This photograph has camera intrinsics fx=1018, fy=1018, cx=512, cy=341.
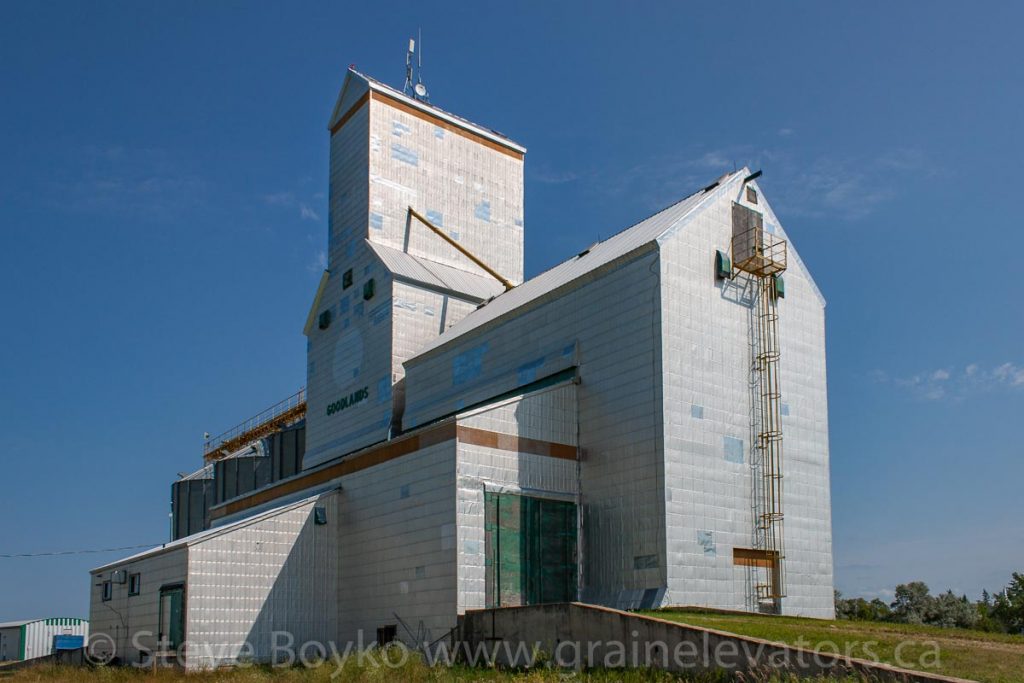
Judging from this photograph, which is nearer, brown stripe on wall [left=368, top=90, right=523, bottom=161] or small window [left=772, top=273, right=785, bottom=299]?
small window [left=772, top=273, right=785, bottom=299]

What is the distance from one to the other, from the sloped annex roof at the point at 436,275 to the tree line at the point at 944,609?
2142 cm

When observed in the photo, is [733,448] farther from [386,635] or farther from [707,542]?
[386,635]

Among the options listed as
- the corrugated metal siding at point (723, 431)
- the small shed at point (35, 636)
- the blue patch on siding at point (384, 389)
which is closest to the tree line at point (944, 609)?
A: the corrugated metal siding at point (723, 431)

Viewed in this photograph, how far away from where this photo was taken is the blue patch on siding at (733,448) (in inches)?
1228

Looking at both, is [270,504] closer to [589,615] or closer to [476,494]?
[476,494]

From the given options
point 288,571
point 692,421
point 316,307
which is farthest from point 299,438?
point 692,421

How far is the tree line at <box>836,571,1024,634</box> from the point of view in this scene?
44.3m

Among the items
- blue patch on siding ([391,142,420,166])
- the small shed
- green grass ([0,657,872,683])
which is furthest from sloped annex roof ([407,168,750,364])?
the small shed

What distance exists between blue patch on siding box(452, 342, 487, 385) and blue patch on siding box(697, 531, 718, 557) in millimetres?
11333

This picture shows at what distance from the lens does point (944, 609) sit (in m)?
47.7

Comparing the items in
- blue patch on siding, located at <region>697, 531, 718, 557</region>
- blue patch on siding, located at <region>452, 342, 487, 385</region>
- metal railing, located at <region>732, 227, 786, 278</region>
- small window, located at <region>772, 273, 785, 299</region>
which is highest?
metal railing, located at <region>732, 227, 786, 278</region>

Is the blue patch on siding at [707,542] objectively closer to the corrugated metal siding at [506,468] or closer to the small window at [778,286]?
the corrugated metal siding at [506,468]

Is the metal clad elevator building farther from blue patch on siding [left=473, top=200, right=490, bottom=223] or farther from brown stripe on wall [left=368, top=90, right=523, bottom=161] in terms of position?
brown stripe on wall [left=368, top=90, right=523, bottom=161]

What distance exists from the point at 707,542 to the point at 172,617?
56.2 feet
